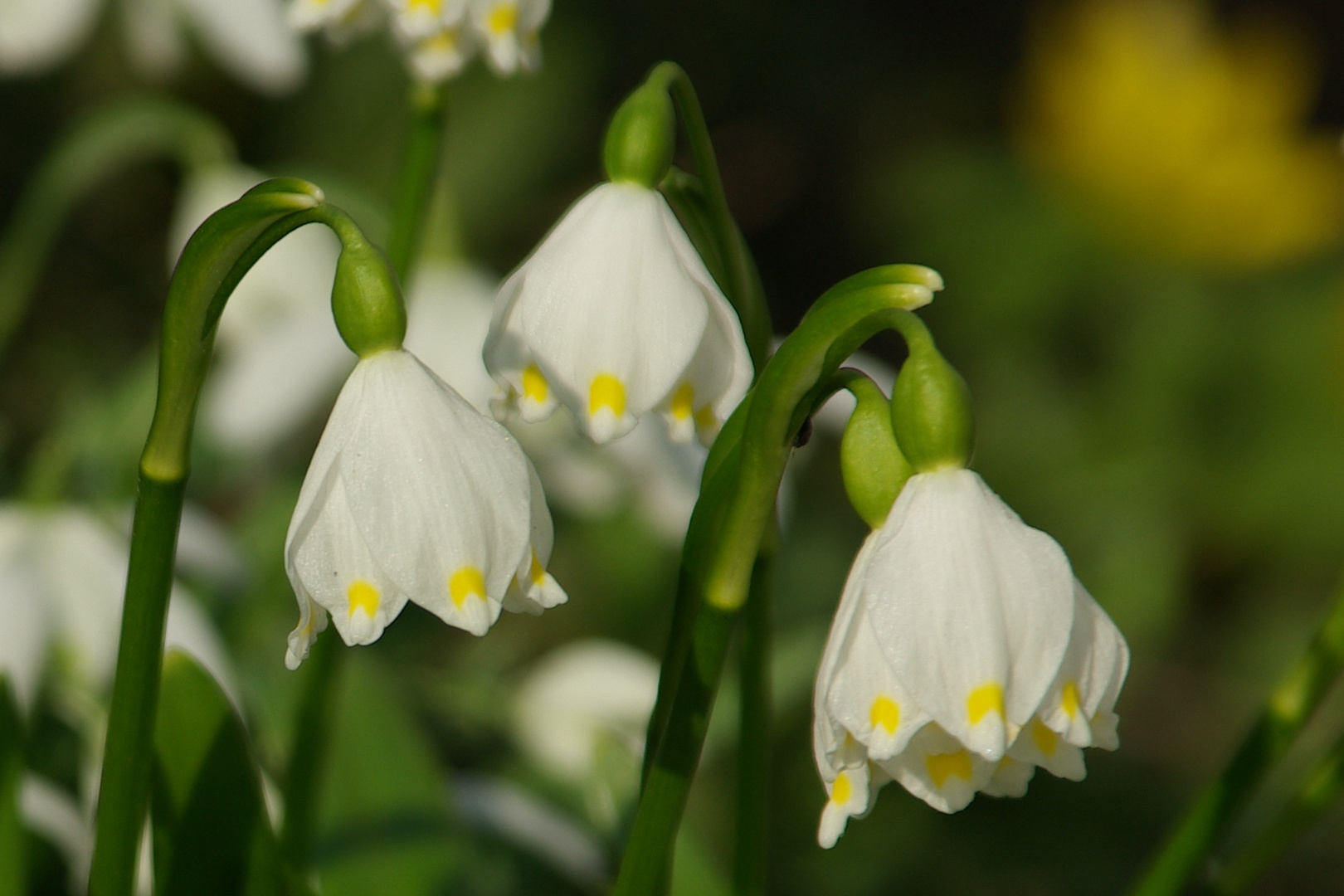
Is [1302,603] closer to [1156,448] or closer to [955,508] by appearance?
[1156,448]

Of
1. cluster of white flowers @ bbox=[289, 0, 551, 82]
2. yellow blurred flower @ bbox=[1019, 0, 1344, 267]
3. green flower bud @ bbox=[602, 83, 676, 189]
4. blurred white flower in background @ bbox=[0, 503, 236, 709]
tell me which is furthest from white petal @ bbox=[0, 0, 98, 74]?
yellow blurred flower @ bbox=[1019, 0, 1344, 267]

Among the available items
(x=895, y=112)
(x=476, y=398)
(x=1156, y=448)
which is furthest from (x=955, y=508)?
(x=895, y=112)

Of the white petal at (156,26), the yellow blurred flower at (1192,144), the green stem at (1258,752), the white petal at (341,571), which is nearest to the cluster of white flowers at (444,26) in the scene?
the white petal at (341,571)

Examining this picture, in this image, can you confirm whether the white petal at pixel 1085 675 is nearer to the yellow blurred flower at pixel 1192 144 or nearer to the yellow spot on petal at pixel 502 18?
the yellow spot on petal at pixel 502 18

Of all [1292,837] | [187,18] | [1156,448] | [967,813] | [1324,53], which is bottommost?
[967,813]

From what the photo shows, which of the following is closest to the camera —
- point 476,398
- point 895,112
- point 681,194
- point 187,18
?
point 681,194

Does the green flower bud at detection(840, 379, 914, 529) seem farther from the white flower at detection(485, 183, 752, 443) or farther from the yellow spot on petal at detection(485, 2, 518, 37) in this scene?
the yellow spot on petal at detection(485, 2, 518, 37)
